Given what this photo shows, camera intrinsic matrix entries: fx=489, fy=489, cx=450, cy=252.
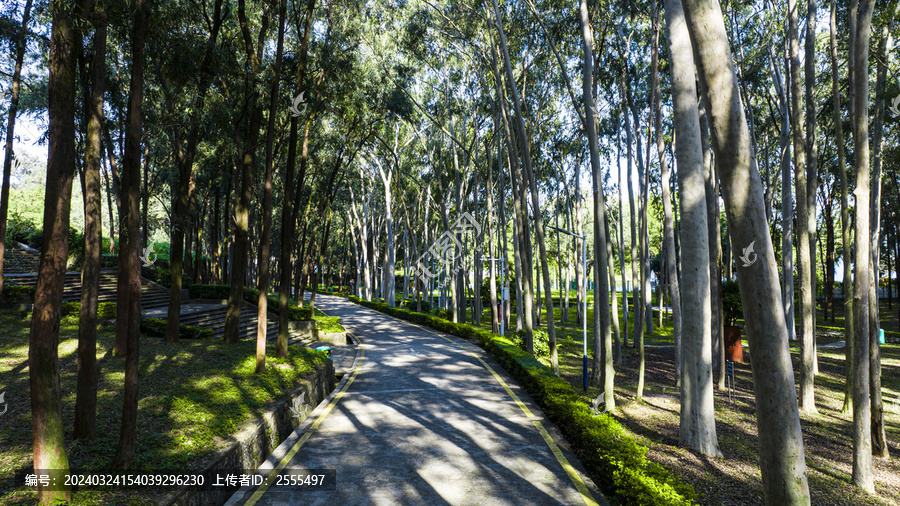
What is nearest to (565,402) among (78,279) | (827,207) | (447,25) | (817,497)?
(817,497)

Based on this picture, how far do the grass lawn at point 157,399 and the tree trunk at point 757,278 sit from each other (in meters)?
5.64

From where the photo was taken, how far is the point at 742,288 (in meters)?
3.83

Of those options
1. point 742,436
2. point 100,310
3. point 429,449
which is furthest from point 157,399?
point 100,310

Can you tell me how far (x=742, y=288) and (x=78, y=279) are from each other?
27.3 metres

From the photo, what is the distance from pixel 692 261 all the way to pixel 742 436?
4.33 m

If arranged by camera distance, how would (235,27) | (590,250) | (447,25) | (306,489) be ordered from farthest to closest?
(590,250)
(447,25)
(235,27)
(306,489)

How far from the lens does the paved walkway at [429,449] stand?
5969mm

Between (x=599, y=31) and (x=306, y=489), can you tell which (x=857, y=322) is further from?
(x=599, y=31)

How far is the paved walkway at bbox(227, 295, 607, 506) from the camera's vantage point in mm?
5969

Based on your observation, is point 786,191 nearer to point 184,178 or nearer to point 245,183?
point 245,183

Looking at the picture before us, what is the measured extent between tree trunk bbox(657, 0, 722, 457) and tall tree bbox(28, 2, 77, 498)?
7603 millimetres

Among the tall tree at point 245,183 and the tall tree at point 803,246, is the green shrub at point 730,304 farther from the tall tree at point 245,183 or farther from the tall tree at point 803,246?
the tall tree at point 245,183

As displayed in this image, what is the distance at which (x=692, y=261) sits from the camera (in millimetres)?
7961

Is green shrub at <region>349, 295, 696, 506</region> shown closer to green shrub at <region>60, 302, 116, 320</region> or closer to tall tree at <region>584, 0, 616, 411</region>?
tall tree at <region>584, 0, 616, 411</region>
